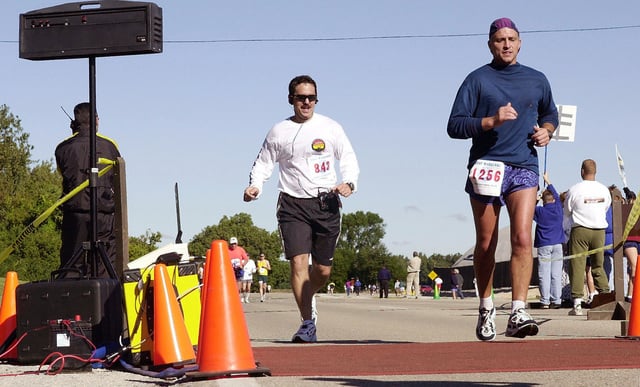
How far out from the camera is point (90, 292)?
8180 millimetres

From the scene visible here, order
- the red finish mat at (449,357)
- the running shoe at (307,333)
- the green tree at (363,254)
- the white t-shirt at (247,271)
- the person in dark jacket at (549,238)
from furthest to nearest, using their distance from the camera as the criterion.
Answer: the green tree at (363,254) < the white t-shirt at (247,271) < the person in dark jacket at (549,238) < the running shoe at (307,333) < the red finish mat at (449,357)

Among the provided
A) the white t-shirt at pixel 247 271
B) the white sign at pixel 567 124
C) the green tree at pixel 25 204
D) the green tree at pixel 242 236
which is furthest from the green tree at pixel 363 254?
the white sign at pixel 567 124

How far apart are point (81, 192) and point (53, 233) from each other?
202ft

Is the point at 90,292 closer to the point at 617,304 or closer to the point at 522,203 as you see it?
the point at 522,203

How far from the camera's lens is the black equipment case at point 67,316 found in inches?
320

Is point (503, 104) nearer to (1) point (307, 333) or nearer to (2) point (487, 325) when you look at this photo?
(2) point (487, 325)

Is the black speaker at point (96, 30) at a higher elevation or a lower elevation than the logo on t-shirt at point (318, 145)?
higher

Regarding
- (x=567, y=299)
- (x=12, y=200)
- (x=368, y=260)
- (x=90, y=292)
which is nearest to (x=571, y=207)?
(x=567, y=299)

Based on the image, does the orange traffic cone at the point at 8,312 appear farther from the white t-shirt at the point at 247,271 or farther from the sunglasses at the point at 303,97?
the white t-shirt at the point at 247,271

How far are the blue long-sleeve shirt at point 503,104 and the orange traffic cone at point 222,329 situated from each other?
2833 millimetres

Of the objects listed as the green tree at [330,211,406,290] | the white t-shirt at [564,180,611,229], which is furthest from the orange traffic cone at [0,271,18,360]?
the green tree at [330,211,406,290]

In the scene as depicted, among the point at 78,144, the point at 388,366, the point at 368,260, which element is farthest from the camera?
the point at 368,260

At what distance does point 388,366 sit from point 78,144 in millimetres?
4270

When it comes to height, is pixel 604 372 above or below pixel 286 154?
below
